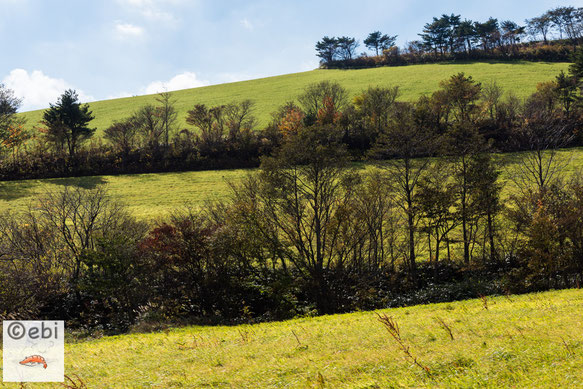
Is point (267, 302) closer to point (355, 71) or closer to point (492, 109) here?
point (492, 109)

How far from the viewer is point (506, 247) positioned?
3300 cm

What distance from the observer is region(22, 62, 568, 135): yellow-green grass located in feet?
288

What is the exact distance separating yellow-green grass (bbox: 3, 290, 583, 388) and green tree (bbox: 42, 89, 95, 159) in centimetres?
6162

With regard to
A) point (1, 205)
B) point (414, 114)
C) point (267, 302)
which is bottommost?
point (267, 302)

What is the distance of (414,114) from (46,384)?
59.9 m

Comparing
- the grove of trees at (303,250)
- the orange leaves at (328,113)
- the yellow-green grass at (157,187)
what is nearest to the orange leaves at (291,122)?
the orange leaves at (328,113)

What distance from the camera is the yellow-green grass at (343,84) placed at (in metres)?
87.9

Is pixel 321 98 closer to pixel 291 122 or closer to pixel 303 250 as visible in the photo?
pixel 291 122

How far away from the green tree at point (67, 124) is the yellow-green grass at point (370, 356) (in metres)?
61.6

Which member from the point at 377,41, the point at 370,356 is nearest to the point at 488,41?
the point at 377,41

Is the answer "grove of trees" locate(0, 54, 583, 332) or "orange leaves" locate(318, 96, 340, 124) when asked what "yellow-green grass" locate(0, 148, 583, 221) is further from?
"grove of trees" locate(0, 54, 583, 332)

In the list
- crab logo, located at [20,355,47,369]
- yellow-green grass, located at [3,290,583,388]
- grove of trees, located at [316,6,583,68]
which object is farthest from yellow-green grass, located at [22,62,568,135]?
crab logo, located at [20,355,47,369]

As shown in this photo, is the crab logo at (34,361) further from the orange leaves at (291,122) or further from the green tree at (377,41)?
the green tree at (377,41)

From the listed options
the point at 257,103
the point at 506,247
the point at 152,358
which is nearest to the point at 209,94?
the point at 257,103
